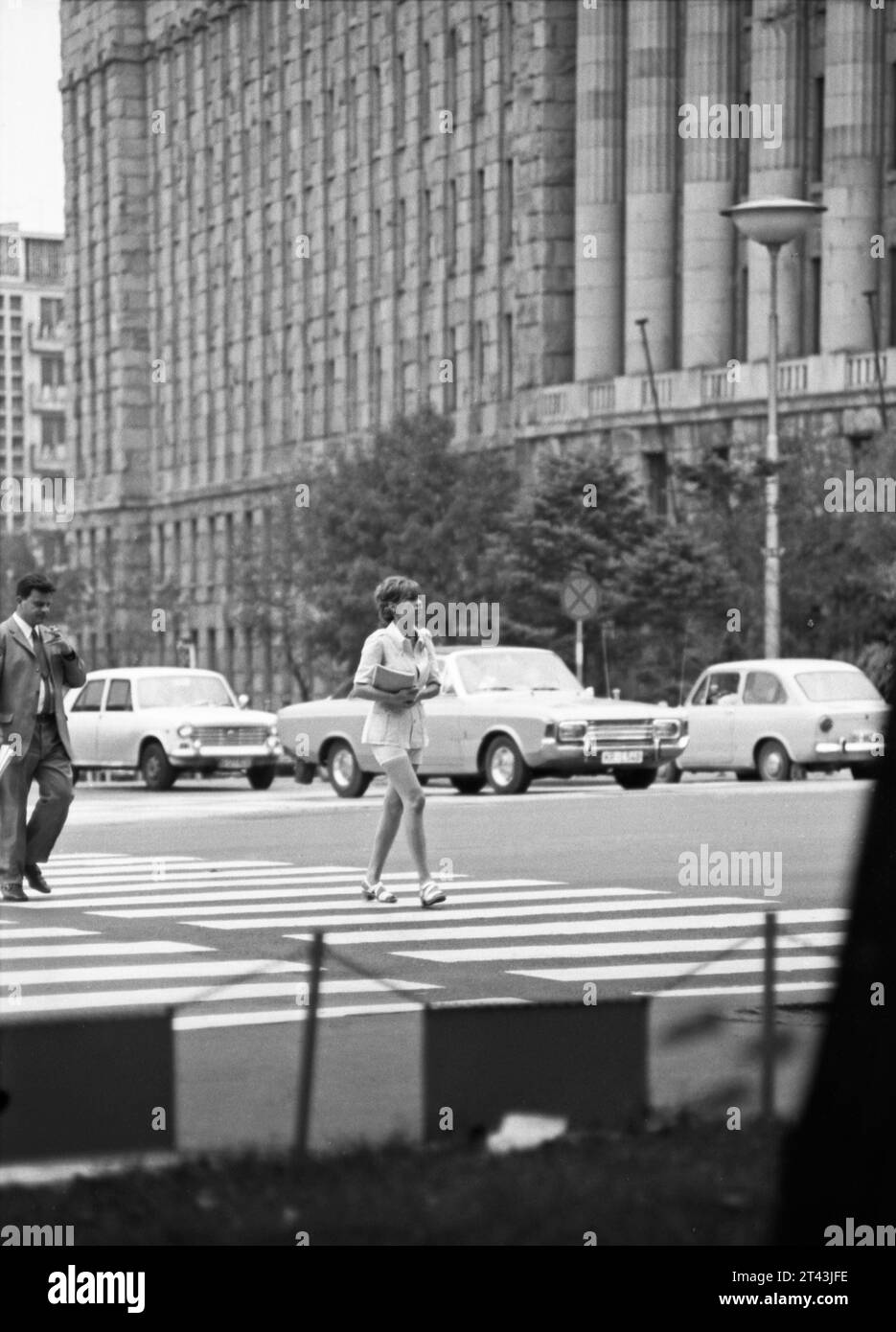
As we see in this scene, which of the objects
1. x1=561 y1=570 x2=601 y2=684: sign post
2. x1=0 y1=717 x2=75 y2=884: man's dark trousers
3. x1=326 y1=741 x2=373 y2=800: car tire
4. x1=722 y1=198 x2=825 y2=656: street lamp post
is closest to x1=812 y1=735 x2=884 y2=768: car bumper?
x1=326 y1=741 x2=373 y2=800: car tire

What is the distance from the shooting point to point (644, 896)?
642 inches

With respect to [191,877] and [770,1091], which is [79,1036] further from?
[191,877]

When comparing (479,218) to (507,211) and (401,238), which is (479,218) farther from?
(401,238)

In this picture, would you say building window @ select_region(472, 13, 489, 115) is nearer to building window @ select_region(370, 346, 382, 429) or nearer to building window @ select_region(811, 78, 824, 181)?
building window @ select_region(370, 346, 382, 429)

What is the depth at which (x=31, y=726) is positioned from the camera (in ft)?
53.6

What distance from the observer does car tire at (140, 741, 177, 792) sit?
35.1 m

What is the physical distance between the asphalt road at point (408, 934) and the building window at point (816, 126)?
139 ft

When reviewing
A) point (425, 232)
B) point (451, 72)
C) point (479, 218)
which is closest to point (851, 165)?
point (479, 218)

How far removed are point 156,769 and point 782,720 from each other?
7.82 meters

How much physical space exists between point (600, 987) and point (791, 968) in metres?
0.79

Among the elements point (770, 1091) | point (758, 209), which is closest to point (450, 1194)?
point (770, 1091)

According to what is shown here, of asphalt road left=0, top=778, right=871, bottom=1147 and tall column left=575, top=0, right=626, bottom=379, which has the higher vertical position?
tall column left=575, top=0, right=626, bottom=379

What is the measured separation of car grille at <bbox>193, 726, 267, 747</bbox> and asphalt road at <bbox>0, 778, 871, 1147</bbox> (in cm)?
784

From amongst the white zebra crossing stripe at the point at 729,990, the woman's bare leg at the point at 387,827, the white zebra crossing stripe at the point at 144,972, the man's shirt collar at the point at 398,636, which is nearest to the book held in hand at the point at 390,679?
the man's shirt collar at the point at 398,636
